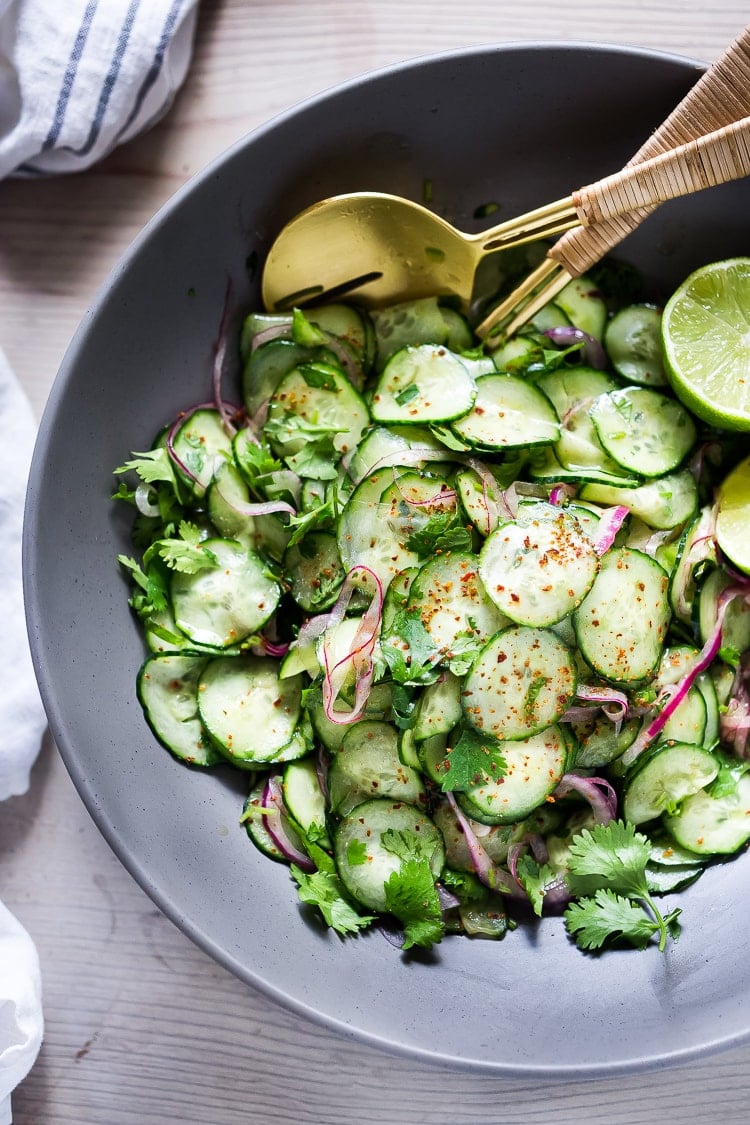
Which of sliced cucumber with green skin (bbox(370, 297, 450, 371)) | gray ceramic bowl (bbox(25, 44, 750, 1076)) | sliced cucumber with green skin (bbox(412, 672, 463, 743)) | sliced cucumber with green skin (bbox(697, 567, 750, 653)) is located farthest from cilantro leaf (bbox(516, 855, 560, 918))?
sliced cucumber with green skin (bbox(370, 297, 450, 371))

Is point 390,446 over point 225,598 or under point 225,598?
over

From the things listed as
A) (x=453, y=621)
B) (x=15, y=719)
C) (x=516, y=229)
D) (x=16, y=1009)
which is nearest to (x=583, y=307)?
(x=516, y=229)

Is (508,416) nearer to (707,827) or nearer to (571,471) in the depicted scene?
(571,471)

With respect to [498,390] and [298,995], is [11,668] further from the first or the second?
[498,390]

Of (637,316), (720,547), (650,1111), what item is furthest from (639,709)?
(650,1111)

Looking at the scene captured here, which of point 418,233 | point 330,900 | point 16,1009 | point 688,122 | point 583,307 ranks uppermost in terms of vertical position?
point 688,122

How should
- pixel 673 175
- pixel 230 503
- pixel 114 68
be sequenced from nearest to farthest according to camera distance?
pixel 673 175 < pixel 230 503 < pixel 114 68

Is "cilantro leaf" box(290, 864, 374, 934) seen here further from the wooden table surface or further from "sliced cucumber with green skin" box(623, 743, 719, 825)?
"sliced cucumber with green skin" box(623, 743, 719, 825)
